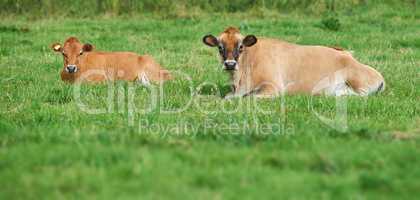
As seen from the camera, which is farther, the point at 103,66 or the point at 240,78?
the point at 103,66

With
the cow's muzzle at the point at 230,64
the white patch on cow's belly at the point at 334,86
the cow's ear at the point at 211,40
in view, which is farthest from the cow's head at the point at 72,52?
the white patch on cow's belly at the point at 334,86

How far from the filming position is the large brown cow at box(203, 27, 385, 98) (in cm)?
1280

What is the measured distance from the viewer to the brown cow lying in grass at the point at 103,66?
14773 mm

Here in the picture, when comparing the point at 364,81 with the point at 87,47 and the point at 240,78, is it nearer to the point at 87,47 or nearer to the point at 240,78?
the point at 240,78

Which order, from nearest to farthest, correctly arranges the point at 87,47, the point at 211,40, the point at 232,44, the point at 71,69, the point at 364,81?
the point at 232,44 < the point at 211,40 < the point at 364,81 < the point at 71,69 < the point at 87,47

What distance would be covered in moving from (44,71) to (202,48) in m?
4.64

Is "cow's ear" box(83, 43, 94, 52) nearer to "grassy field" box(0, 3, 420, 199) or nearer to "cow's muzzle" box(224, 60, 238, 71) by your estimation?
"grassy field" box(0, 3, 420, 199)

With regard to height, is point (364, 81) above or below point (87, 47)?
below

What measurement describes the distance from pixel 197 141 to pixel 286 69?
5.83 meters

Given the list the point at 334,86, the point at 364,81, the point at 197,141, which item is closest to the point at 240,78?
the point at 334,86

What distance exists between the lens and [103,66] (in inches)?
598

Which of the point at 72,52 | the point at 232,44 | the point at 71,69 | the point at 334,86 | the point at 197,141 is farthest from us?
the point at 72,52

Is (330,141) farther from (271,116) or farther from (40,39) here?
(40,39)

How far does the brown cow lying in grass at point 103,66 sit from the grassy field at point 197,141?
41cm
